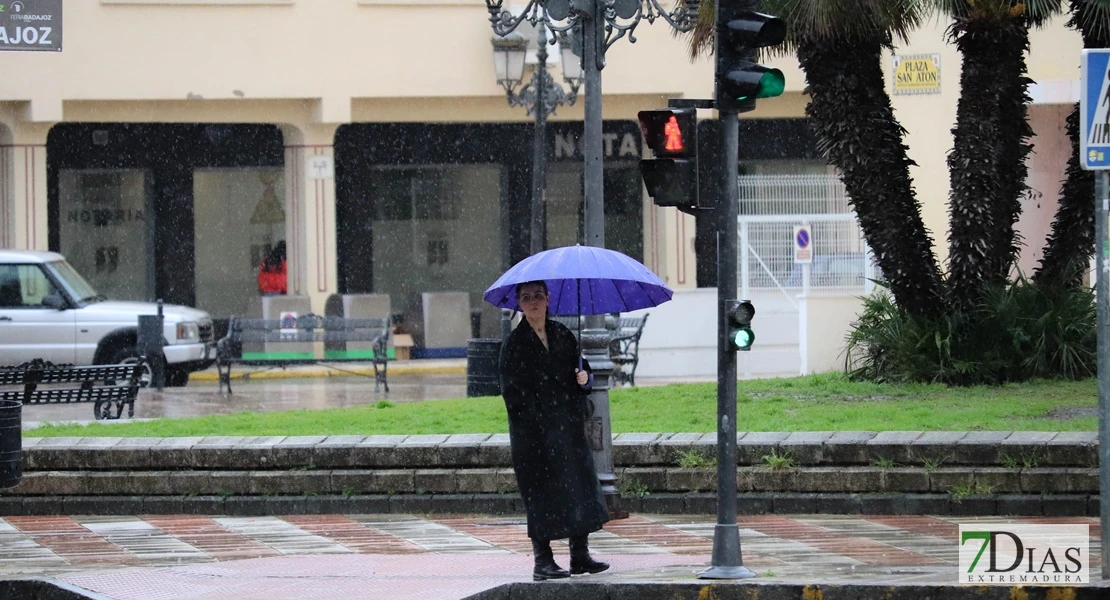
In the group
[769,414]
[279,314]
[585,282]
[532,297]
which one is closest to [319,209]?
[279,314]

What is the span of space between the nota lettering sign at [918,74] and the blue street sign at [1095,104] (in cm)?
1917

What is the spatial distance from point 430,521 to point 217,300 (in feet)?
66.4

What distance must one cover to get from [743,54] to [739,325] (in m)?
1.37

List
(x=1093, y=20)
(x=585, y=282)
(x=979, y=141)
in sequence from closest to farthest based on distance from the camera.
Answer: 1. (x=585, y=282)
2. (x=1093, y=20)
3. (x=979, y=141)

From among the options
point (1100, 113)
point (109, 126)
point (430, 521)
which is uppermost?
point (109, 126)

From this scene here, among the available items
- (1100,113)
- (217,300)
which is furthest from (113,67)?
(1100,113)

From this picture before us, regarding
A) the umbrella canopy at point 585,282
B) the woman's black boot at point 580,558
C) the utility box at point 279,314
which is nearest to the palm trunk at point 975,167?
the umbrella canopy at point 585,282

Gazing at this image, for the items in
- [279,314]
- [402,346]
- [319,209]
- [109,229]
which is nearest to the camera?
[279,314]

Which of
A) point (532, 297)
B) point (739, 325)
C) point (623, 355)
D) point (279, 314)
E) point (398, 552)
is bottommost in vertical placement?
point (398, 552)

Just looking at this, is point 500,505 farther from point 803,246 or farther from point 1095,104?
point 803,246

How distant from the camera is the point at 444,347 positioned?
29.0 m

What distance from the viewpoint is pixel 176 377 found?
2344 cm

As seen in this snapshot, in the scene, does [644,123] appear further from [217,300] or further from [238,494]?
[217,300]

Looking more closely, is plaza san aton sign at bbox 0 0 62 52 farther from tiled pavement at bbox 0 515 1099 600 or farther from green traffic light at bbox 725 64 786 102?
green traffic light at bbox 725 64 786 102
